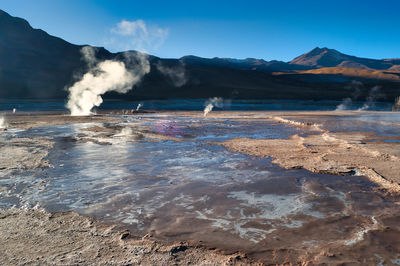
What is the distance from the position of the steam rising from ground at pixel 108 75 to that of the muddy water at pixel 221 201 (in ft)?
118

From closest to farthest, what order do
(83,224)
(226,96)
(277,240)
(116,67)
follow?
1. (277,240)
2. (83,224)
3. (226,96)
4. (116,67)

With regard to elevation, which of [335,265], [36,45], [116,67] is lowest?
[335,265]

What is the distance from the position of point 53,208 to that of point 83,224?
0.85m

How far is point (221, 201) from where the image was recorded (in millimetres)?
4738

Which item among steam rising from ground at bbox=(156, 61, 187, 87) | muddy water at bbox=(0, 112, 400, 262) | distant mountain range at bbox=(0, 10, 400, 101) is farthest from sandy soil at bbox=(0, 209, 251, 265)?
steam rising from ground at bbox=(156, 61, 187, 87)

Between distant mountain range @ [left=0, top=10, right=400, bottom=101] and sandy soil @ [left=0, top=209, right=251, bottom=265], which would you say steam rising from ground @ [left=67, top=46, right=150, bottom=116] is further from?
sandy soil @ [left=0, top=209, right=251, bottom=265]

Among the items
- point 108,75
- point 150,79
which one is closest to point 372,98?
point 150,79

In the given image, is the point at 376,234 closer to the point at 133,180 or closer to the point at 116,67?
the point at 133,180

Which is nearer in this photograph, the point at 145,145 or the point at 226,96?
the point at 145,145

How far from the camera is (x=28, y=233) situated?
11.7 ft

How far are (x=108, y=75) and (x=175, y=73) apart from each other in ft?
84.8

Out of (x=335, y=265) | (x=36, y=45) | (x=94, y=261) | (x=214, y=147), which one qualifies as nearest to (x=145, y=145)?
(x=214, y=147)

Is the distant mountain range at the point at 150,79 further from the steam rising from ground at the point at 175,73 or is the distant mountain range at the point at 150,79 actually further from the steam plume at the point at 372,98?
the steam plume at the point at 372,98

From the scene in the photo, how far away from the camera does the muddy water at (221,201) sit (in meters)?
3.54
